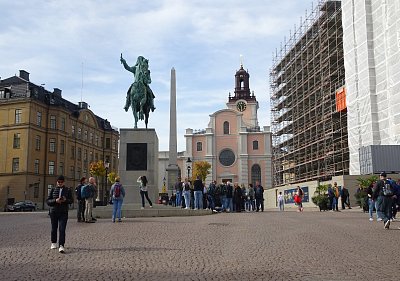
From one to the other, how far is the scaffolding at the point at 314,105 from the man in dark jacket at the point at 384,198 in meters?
27.1

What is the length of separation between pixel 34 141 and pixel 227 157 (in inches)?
1325

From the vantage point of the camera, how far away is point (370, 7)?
124ft

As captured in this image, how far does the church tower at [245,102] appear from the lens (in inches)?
3548

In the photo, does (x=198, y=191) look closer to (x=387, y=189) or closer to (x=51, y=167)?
(x=387, y=189)

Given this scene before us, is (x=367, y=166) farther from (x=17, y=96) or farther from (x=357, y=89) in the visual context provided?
(x=17, y=96)

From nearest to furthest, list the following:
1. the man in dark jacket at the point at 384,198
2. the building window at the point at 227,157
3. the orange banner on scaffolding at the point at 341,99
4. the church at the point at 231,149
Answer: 1. the man in dark jacket at the point at 384,198
2. the orange banner on scaffolding at the point at 341,99
3. the church at the point at 231,149
4. the building window at the point at 227,157

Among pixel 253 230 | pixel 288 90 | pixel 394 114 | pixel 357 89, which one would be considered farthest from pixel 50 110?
pixel 253 230

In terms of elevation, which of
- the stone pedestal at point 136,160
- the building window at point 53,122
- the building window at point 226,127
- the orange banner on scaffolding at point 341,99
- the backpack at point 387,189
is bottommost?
the backpack at point 387,189

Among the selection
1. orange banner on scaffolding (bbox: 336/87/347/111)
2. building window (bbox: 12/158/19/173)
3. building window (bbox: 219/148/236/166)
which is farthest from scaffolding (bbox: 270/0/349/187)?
building window (bbox: 12/158/19/173)

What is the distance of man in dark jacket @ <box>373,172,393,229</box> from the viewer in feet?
46.6

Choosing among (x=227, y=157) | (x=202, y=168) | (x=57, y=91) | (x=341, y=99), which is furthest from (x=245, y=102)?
(x=341, y=99)

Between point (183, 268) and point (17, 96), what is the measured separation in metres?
57.7

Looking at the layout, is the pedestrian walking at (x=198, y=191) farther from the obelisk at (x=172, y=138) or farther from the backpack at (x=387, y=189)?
the obelisk at (x=172, y=138)

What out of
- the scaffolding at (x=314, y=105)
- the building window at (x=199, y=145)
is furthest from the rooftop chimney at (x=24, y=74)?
the scaffolding at (x=314, y=105)
